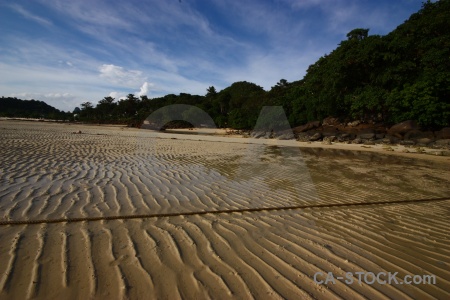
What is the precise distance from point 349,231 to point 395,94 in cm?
2084

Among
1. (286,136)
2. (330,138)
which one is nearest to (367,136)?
(330,138)

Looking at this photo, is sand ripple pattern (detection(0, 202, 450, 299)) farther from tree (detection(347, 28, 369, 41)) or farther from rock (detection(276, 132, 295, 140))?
tree (detection(347, 28, 369, 41))

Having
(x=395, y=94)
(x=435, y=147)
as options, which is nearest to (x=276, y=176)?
(x=435, y=147)

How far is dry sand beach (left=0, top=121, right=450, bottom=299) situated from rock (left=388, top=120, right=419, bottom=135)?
15.6 m

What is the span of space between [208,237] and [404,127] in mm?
22119

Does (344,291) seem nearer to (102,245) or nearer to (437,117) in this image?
(102,245)

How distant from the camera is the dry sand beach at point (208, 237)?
87.9 inches

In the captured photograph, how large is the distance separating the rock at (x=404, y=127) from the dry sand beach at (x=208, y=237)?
51.3 feet

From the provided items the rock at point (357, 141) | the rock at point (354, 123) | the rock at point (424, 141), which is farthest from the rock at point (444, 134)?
the rock at point (354, 123)

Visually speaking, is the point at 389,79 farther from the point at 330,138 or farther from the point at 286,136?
the point at 286,136

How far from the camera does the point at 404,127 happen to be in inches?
761

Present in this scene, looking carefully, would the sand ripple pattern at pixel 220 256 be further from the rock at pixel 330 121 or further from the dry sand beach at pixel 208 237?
the rock at pixel 330 121

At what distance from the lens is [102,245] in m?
2.85

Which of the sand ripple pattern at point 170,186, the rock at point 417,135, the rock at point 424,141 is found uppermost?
the rock at point 417,135
